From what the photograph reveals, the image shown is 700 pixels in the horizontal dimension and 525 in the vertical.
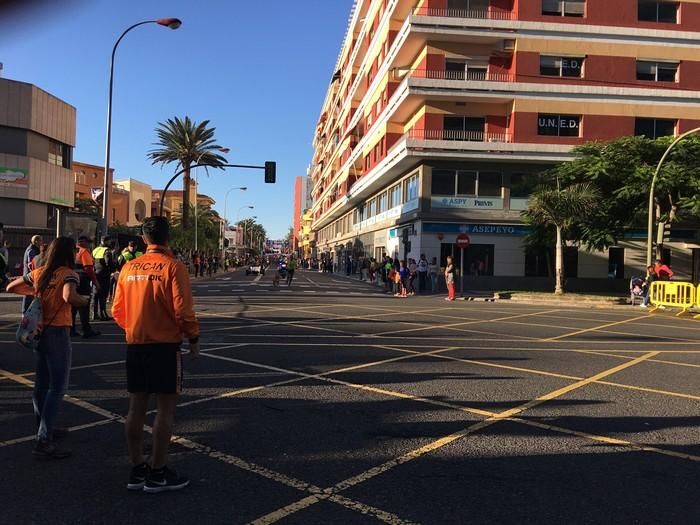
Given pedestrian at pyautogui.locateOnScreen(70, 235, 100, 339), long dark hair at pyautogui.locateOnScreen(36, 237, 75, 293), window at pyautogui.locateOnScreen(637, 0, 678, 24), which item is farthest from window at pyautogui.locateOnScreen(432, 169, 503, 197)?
long dark hair at pyautogui.locateOnScreen(36, 237, 75, 293)

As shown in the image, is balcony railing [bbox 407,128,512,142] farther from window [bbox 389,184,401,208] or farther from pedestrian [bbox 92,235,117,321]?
pedestrian [bbox 92,235,117,321]

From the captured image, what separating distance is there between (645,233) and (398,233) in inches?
538

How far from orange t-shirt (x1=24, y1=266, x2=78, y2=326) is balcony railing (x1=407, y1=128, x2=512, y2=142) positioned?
27.4 meters

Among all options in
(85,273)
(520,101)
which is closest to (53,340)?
(85,273)

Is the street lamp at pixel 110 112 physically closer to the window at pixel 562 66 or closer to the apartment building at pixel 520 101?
the apartment building at pixel 520 101

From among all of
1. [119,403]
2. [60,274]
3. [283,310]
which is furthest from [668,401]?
[283,310]

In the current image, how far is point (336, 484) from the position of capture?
4020 millimetres

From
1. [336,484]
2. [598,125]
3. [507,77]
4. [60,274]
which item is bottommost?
[336,484]

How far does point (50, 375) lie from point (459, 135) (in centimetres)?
2904

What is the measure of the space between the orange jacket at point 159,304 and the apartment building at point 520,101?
27.2m

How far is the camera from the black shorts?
148 inches

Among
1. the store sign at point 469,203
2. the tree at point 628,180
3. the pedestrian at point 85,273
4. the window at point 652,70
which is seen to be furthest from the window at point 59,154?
the window at point 652,70

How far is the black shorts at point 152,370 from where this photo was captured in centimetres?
376

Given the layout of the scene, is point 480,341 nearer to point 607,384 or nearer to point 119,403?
point 607,384
